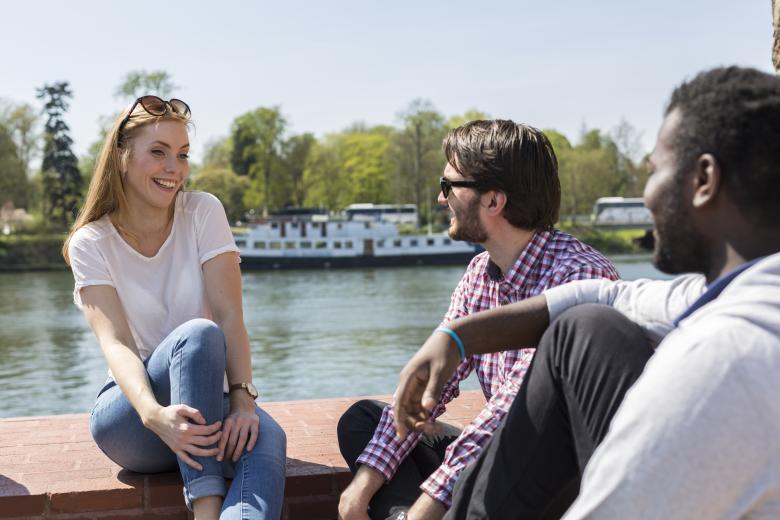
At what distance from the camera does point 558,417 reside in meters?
1.33

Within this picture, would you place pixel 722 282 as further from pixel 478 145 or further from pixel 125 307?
pixel 125 307

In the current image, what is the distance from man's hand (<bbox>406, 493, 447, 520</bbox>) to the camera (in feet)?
5.47

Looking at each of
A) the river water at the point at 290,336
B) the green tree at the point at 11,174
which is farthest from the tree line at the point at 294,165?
the river water at the point at 290,336

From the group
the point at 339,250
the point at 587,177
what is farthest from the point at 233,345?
the point at 587,177

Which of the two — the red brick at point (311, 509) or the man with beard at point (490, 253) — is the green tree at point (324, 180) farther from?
the man with beard at point (490, 253)

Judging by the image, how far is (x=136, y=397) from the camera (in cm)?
207

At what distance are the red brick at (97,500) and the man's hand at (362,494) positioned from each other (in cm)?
69

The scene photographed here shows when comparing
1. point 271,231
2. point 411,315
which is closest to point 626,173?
point 271,231

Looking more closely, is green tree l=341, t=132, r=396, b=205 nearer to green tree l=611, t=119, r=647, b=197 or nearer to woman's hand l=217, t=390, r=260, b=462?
green tree l=611, t=119, r=647, b=197

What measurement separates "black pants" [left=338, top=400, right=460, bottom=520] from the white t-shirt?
576 millimetres

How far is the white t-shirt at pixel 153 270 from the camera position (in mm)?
2375

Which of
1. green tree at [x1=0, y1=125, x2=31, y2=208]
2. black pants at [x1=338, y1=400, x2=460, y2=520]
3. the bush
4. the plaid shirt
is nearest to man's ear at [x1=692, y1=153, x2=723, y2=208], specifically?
the plaid shirt

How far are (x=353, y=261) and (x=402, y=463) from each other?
34.6m

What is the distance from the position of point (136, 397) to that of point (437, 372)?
938 millimetres
